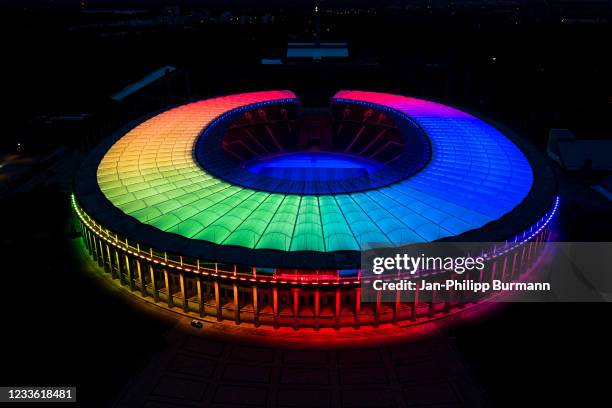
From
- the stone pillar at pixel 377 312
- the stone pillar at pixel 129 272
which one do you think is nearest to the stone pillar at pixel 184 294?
the stone pillar at pixel 129 272

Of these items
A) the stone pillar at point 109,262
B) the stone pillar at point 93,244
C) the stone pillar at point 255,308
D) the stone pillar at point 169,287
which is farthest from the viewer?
Result: the stone pillar at point 93,244

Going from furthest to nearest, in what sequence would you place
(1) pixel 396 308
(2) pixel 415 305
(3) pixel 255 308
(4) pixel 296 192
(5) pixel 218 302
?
(4) pixel 296 192
(5) pixel 218 302
(2) pixel 415 305
(1) pixel 396 308
(3) pixel 255 308

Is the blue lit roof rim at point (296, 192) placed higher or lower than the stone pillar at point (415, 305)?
higher

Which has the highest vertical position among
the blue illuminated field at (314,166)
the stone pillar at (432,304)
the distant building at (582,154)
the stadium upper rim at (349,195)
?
the stadium upper rim at (349,195)

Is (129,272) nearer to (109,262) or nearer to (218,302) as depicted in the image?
(109,262)

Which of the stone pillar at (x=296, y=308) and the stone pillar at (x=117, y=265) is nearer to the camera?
the stone pillar at (x=296, y=308)

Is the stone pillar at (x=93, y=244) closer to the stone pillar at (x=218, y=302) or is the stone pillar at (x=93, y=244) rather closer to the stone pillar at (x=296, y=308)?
the stone pillar at (x=218, y=302)

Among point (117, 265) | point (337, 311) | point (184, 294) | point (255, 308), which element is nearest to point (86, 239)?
point (117, 265)

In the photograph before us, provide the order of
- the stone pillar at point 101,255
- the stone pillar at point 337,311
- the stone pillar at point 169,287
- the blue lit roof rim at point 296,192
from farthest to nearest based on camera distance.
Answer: the blue lit roof rim at point 296,192 → the stone pillar at point 101,255 → the stone pillar at point 169,287 → the stone pillar at point 337,311

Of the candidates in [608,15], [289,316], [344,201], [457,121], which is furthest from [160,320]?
[608,15]

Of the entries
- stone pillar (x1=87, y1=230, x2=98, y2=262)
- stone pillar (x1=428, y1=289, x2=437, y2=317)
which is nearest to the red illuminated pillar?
stone pillar (x1=87, y1=230, x2=98, y2=262)
